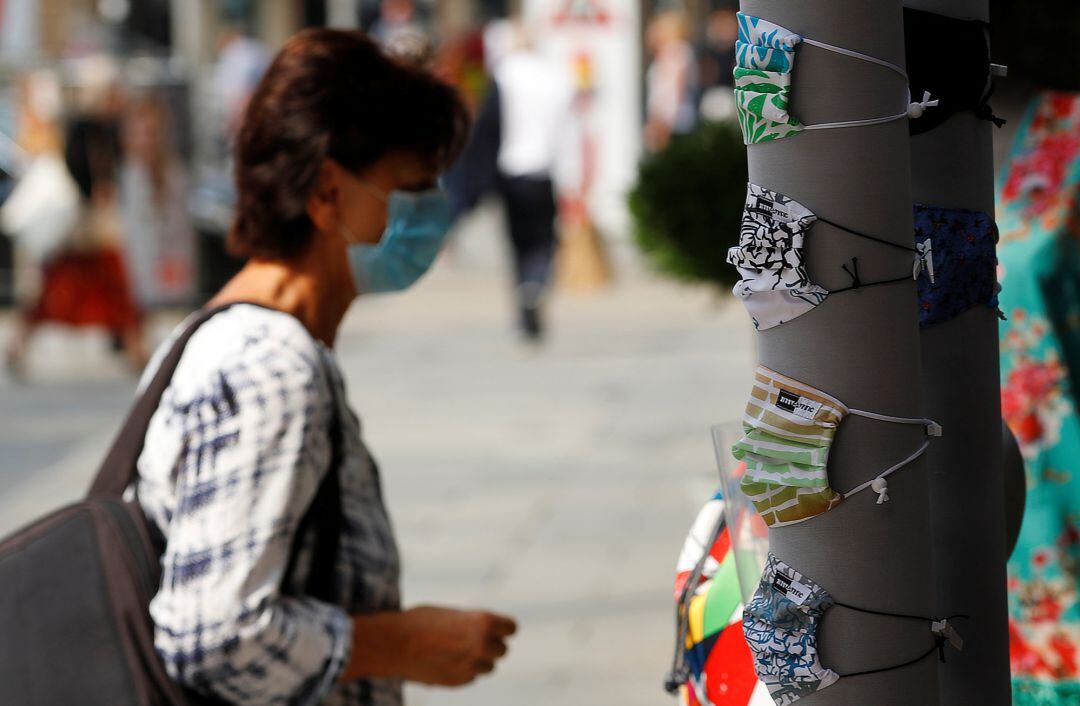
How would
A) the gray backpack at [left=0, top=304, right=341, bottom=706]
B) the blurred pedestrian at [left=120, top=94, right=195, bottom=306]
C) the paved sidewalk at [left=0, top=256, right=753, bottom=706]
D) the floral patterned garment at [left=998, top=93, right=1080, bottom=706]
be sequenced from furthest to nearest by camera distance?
the blurred pedestrian at [left=120, top=94, right=195, bottom=306]
the paved sidewalk at [left=0, top=256, right=753, bottom=706]
the floral patterned garment at [left=998, top=93, right=1080, bottom=706]
the gray backpack at [left=0, top=304, right=341, bottom=706]

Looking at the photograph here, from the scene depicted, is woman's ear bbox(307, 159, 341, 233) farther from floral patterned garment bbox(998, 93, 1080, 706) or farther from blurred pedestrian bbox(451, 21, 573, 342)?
blurred pedestrian bbox(451, 21, 573, 342)

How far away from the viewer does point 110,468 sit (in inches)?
86.4

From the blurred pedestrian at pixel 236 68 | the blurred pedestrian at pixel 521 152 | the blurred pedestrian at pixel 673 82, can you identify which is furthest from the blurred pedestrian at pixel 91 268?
the blurred pedestrian at pixel 673 82

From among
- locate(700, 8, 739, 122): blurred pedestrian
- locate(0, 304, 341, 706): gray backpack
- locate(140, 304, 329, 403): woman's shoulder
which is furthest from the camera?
locate(700, 8, 739, 122): blurred pedestrian

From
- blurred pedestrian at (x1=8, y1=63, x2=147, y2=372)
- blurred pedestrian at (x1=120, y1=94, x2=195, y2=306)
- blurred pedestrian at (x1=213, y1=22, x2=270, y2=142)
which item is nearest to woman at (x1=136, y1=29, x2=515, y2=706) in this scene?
blurred pedestrian at (x1=8, y1=63, x2=147, y2=372)

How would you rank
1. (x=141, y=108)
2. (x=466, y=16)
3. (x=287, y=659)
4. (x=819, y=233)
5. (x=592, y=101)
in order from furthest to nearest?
(x=466, y=16)
(x=592, y=101)
(x=141, y=108)
(x=287, y=659)
(x=819, y=233)

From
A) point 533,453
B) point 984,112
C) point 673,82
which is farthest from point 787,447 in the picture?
point 673,82

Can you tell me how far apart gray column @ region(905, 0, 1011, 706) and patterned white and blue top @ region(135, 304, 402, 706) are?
34.7 inches

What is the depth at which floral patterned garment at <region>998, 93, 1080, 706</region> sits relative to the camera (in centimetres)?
272

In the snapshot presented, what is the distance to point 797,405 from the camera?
52.9 inches

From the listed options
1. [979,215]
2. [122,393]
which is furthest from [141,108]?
[979,215]

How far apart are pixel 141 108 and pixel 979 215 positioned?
10569 mm

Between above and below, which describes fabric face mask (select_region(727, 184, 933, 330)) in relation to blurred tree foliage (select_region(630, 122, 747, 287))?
above

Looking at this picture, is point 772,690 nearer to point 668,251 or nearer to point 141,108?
point 668,251
